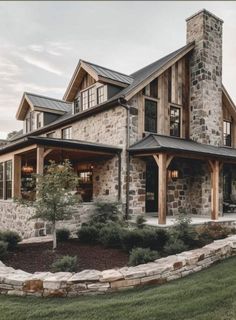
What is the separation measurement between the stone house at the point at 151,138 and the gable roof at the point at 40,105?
11.2 feet

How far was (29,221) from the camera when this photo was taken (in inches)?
363

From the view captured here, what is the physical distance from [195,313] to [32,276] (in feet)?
8.81

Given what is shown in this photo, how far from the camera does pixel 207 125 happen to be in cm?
1330

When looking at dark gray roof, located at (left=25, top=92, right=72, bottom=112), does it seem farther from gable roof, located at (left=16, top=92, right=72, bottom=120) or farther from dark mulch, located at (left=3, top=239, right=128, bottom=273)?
dark mulch, located at (left=3, top=239, right=128, bottom=273)

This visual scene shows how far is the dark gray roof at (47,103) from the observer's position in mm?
18234

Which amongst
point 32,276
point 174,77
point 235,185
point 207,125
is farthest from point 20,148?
point 235,185

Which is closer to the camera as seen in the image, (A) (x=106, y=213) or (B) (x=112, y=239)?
(B) (x=112, y=239)

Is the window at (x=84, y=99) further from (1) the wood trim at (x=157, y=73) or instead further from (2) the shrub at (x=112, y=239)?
(2) the shrub at (x=112, y=239)

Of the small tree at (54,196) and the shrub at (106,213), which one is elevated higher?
the small tree at (54,196)

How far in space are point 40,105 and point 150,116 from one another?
8930 mm

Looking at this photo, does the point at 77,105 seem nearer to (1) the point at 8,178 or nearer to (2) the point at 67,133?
(2) the point at 67,133

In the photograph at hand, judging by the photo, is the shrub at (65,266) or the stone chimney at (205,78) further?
the stone chimney at (205,78)

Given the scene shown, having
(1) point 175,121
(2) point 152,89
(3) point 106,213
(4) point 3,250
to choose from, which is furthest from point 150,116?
(4) point 3,250

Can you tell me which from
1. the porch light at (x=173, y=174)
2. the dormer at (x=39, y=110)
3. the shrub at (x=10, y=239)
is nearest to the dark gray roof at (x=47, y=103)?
the dormer at (x=39, y=110)
